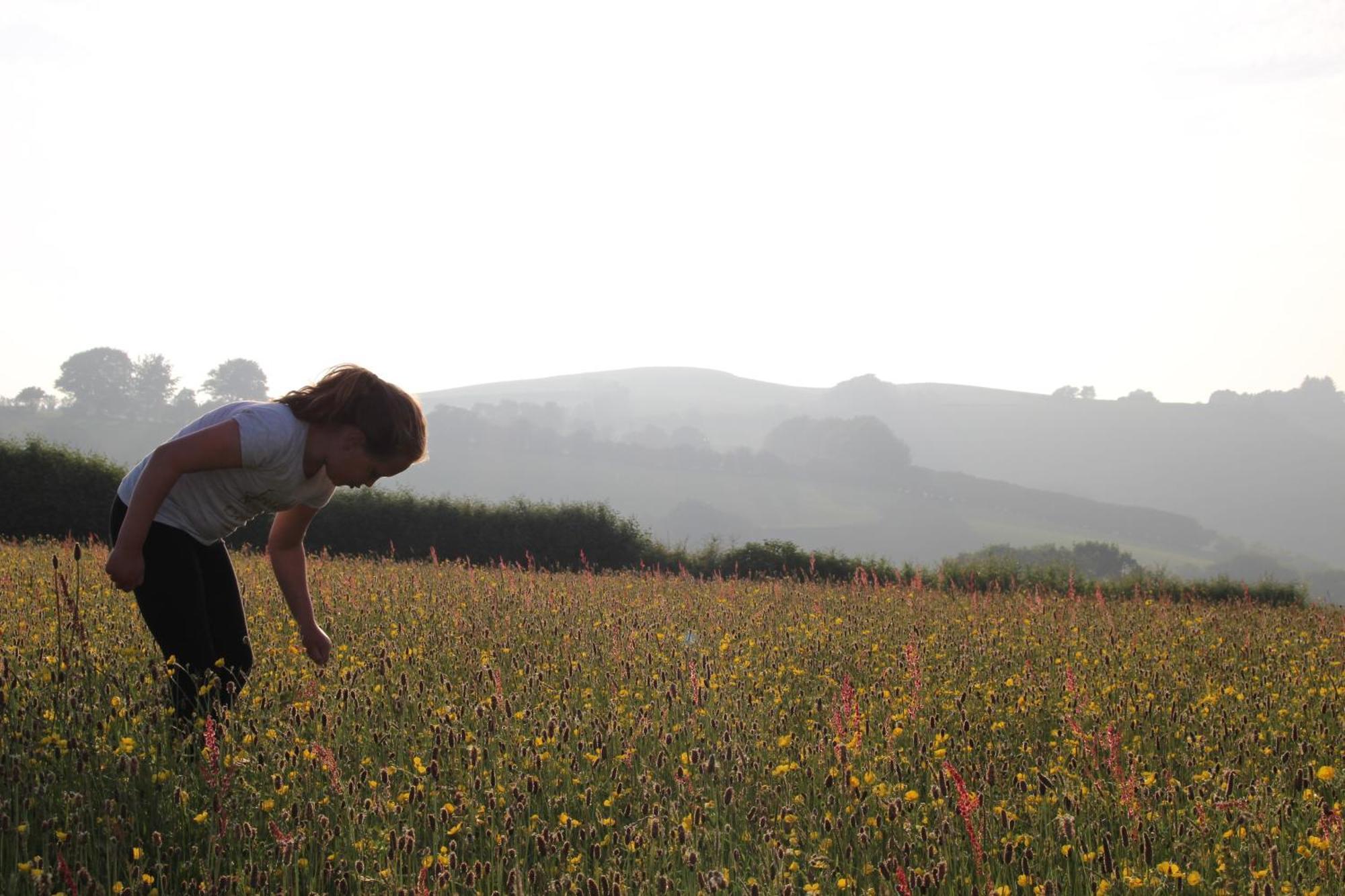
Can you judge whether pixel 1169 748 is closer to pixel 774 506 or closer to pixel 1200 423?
pixel 774 506

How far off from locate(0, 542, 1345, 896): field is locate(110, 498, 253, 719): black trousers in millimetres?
163

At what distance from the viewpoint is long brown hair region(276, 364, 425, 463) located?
149 inches

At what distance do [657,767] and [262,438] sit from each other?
1927mm

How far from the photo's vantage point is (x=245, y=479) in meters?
3.87

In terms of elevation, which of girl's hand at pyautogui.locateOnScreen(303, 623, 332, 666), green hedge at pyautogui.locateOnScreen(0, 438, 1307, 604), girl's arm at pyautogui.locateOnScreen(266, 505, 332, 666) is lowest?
green hedge at pyautogui.locateOnScreen(0, 438, 1307, 604)

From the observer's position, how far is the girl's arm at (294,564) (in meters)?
4.31

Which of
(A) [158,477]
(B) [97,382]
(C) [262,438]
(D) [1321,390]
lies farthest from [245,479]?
(D) [1321,390]

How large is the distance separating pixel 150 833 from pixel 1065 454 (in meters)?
142

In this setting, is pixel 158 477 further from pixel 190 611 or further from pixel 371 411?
pixel 371 411

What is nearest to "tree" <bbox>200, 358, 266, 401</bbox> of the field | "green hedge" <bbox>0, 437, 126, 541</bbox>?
"green hedge" <bbox>0, 437, 126, 541</bbox>

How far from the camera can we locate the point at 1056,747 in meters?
4.33

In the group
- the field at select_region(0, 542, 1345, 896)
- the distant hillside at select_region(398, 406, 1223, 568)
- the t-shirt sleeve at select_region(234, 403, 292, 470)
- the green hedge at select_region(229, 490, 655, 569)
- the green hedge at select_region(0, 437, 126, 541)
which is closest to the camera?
the field at select_region(0, 542, 1345, 896)

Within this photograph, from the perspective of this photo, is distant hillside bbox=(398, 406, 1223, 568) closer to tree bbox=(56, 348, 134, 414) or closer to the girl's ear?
tree bbox=(56, 348, 134, 414)

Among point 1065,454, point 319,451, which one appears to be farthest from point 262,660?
point 1065,454
